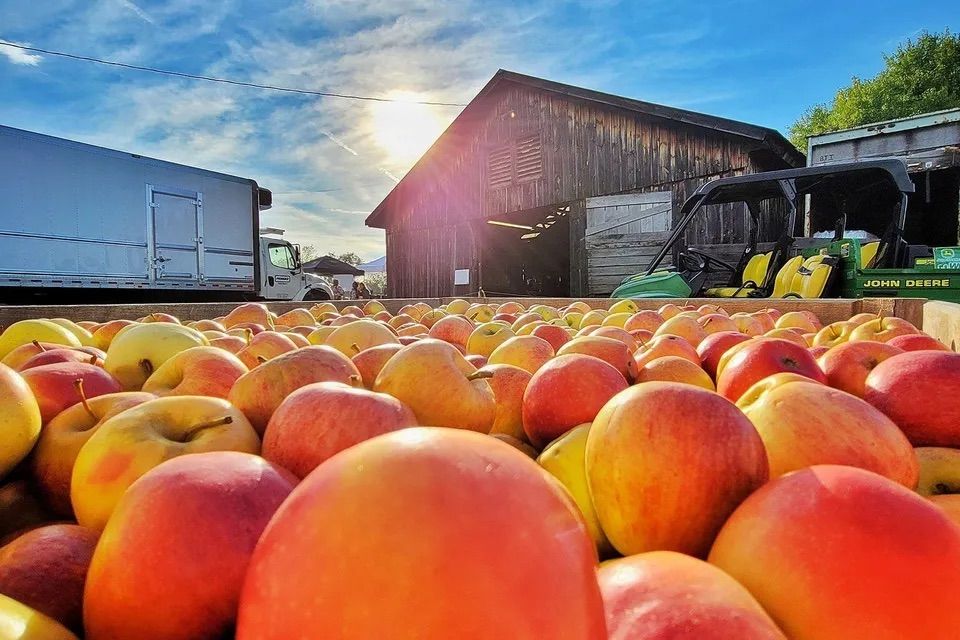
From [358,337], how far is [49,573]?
5.36 feet

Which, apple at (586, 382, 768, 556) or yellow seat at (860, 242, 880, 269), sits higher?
yellow seat at (860, 242, 880, 269)

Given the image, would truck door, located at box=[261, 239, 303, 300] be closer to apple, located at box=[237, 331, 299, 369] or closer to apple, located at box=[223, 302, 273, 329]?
apple, located at box=[223, 302, 273, 329]

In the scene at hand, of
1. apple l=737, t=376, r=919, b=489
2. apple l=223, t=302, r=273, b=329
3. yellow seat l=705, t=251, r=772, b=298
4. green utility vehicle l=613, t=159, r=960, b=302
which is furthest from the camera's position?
yellow seat l=705, t=251, r=772, b=298

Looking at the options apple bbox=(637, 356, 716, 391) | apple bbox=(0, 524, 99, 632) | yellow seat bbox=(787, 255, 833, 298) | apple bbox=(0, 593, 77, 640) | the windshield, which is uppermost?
the windshield

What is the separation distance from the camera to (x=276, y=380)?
1.41m

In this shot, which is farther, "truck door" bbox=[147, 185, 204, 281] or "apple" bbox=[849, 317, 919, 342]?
"truck door" bbox=[147, 185, 204, 281]

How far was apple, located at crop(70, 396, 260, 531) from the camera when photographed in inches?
40.1

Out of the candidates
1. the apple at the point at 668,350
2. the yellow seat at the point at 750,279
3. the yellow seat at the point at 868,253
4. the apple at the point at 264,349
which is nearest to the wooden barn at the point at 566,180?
the yellow seat at the point at 750,279

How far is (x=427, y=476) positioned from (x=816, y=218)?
16.9 metres

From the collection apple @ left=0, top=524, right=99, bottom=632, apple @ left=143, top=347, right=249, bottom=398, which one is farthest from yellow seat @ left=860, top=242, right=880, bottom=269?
apple @ left=0, top=524, right=99, bottom=632

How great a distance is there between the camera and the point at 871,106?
3073cm

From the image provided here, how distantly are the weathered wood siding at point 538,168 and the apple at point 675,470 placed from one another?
12714 mm

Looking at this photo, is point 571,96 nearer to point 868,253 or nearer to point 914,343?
point 868,253

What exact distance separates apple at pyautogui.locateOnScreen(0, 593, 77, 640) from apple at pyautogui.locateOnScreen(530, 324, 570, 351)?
7.09ft
